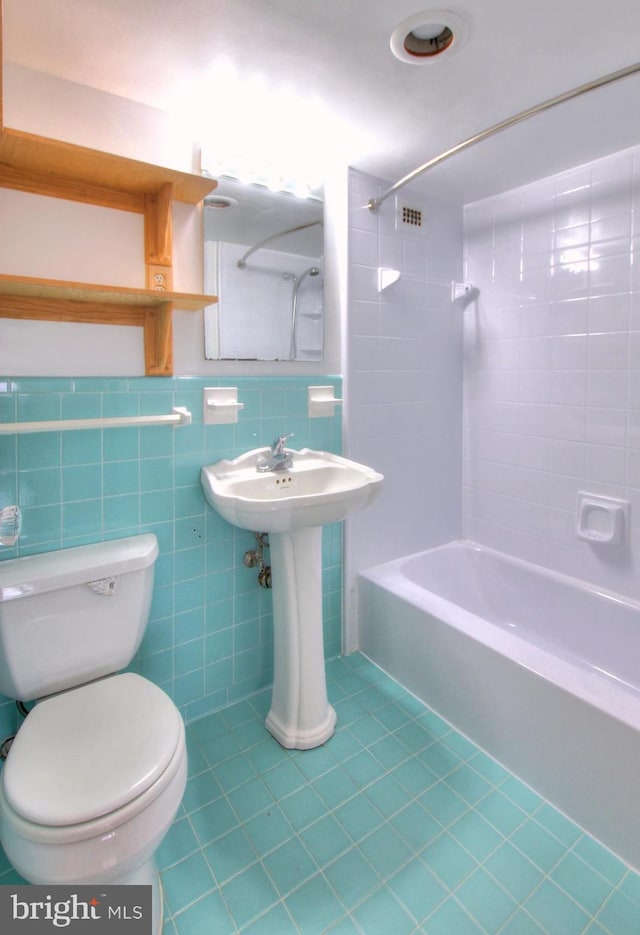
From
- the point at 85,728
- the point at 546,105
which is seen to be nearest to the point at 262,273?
the point at 546,105

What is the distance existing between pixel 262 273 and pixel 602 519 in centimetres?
165

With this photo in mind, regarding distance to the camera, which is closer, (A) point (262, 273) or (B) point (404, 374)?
(A) point (262, 273)

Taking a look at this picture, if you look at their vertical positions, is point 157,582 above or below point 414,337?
below

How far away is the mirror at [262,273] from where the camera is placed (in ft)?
5.62

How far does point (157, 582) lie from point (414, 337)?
151 centimetres

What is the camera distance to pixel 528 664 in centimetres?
151

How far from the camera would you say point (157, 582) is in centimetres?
167

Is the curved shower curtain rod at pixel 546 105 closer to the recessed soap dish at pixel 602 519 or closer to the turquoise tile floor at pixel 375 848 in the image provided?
the recessed soap dish at pixel 602 519

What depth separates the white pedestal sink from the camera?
1645 mm

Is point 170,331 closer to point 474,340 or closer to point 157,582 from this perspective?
point 157,582

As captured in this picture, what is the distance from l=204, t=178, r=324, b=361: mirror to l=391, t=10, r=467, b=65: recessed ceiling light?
68 centimetres

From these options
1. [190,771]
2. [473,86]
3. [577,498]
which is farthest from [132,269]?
[577,498]

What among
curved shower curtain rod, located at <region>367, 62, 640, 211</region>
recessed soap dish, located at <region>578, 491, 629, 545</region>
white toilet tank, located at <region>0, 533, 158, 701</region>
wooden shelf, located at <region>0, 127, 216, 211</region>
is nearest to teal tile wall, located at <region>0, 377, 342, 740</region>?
white toilet tank, located at <region>0, 533, 158, 701</region>

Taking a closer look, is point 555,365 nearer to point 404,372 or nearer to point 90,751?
point 404,372
